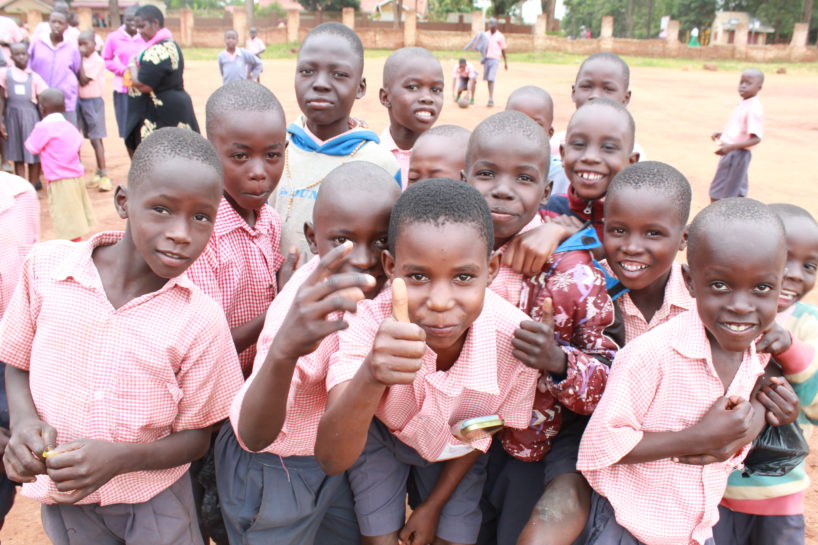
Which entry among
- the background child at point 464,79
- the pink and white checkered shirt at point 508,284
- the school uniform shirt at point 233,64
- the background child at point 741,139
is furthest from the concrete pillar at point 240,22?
the pink and white checkered shirt at point 508,284

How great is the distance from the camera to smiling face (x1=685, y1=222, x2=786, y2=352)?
1.80 metres

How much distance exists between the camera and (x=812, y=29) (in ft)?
124

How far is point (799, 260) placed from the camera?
2189 mm

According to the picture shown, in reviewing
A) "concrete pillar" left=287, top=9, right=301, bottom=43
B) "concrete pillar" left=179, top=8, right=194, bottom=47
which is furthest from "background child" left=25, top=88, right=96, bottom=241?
"concrete pillar" left=179, top=8, right=194, bottom=47

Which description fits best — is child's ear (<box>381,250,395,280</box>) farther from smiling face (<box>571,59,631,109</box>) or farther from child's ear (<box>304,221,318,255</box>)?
smiling face (<box>571,59,631,109</box>)

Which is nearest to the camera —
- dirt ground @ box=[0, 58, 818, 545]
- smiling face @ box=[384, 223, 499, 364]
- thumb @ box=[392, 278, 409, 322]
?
thumb @ box=[392, 278, 409, 322]

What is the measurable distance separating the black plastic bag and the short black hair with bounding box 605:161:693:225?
732mm

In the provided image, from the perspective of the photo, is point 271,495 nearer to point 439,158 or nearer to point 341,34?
point 439,158

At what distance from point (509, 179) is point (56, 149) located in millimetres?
6018

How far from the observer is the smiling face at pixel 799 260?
2166mm

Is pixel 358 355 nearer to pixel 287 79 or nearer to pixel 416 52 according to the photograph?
pixel 416 52

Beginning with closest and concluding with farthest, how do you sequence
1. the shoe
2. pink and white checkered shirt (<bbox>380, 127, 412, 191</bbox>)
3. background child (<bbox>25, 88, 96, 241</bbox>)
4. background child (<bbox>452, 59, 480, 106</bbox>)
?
pink and white checkered shirt (<bbox>380, 127, 412, 191</bbox>)
background child (<bbox>25, 88, 96, 241</bbox>)
the shoe
background child (<bbox>452, 59, 480, 106</bbox>)

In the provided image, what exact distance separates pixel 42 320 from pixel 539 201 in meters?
1.60

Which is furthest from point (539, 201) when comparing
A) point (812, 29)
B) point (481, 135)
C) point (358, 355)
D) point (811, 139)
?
point (812, 29)
